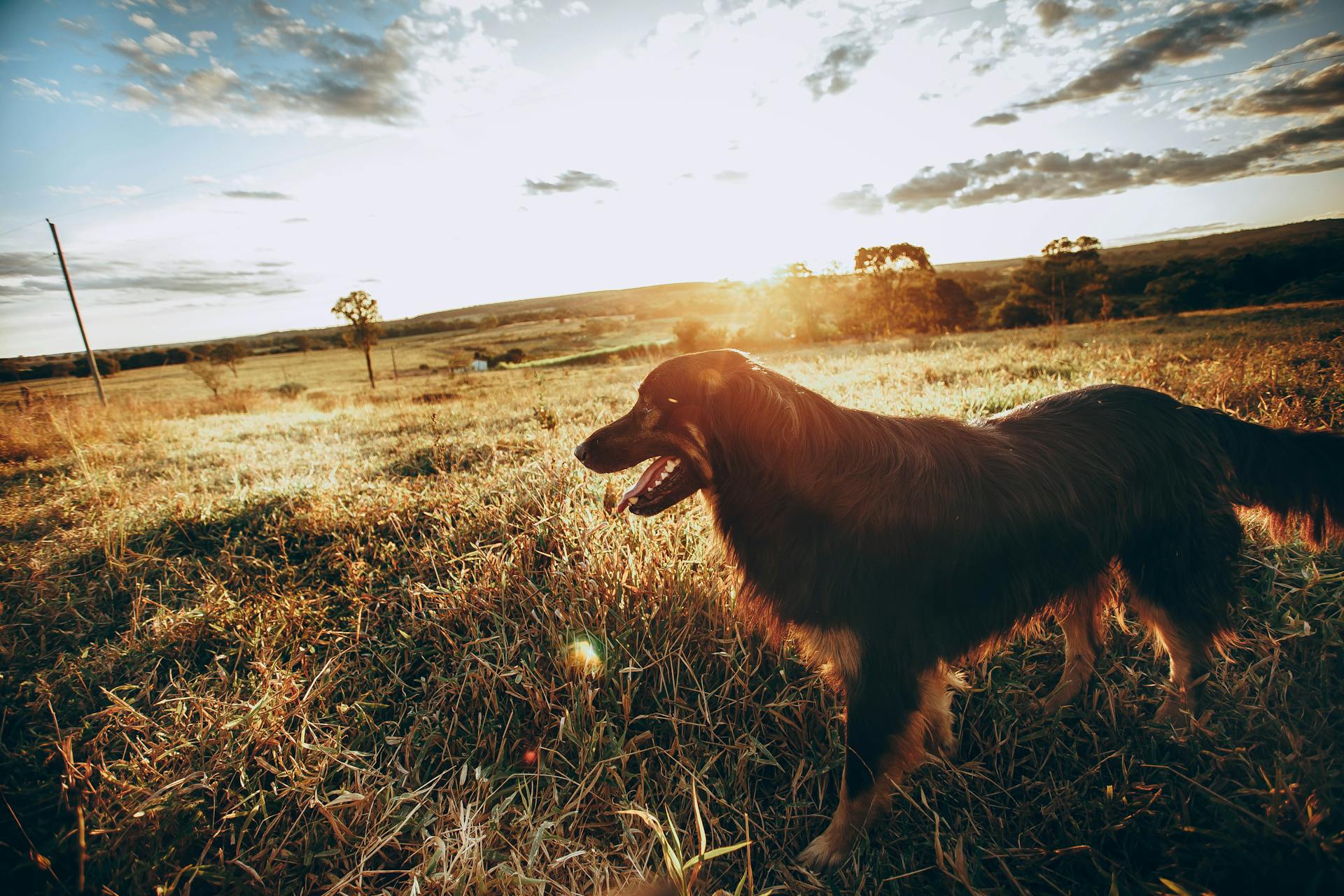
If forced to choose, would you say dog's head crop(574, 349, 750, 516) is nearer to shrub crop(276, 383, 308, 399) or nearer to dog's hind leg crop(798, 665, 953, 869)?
dog's hind leg crop(798, 665, 953, 869)

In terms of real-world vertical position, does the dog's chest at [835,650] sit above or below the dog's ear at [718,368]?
below

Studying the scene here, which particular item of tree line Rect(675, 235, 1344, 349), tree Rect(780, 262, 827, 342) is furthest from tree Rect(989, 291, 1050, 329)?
tree Rect(780, 262, 827, 342)

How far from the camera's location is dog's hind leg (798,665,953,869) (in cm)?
198

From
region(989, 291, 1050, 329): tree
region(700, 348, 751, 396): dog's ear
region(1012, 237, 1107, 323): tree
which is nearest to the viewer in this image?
region(700, 348, 751, 396): dog's ear

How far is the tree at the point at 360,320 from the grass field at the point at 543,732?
4019 centimetres

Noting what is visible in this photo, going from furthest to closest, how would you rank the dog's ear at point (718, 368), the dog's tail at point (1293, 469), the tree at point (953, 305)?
the tree at point (953, 305) < the dog's tail at point (1293, 469) < the dog's ear at point (718, 368)

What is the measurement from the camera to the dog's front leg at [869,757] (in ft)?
6.51

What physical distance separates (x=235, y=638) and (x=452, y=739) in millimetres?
1785

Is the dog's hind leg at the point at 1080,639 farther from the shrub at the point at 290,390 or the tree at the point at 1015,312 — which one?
the tree at the point at 1015,312

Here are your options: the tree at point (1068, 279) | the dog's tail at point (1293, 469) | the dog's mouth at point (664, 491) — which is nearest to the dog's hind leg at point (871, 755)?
the dog's mouth at point (664, 491)

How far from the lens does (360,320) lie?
39.7m

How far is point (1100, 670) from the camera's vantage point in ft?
8.73

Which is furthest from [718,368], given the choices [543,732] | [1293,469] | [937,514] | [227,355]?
[227,355]

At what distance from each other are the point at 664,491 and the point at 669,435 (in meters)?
0.26
